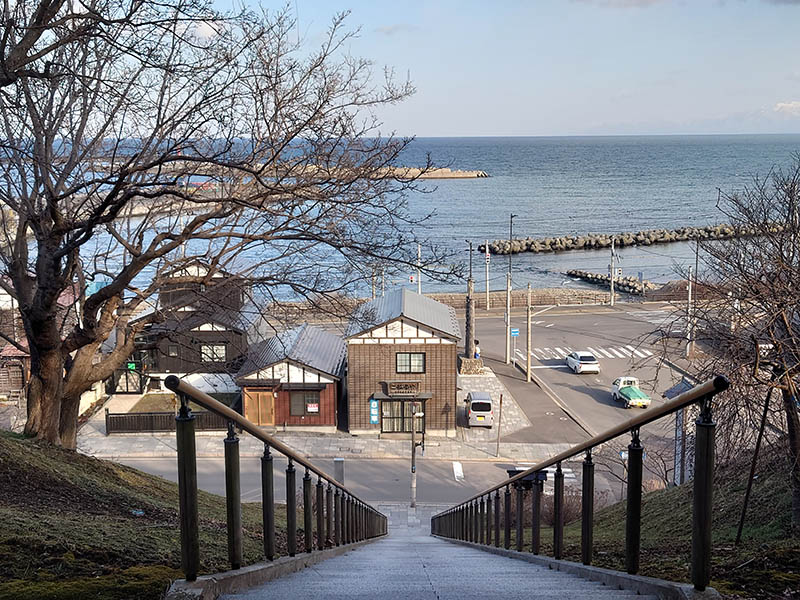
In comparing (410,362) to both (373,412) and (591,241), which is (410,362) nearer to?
(373,412)

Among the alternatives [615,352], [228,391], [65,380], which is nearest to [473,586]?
[65,380]

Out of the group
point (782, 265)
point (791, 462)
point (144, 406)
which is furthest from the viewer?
point (144, 406)

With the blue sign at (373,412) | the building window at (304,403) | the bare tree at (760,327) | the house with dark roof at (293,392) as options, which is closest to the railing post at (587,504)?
the bare tree at (760,327)

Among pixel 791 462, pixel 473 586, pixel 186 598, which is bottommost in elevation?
pixel 791 462

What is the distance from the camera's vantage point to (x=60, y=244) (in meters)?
8.66

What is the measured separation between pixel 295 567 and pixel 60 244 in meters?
6.30

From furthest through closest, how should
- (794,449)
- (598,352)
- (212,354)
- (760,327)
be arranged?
(598,352) < (212,354) < (760,327) < (794,449)

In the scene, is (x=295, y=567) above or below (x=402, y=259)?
below

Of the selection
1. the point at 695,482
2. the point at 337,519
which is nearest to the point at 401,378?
the point at 337,519

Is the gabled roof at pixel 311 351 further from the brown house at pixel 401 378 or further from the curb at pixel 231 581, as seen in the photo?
the curb at pixel 231 581

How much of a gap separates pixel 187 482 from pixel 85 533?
1908 millimetres

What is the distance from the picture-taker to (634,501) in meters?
3.33

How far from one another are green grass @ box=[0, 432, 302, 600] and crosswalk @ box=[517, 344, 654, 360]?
2910 centimetres

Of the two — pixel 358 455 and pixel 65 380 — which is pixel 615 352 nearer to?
pixel 358 455
